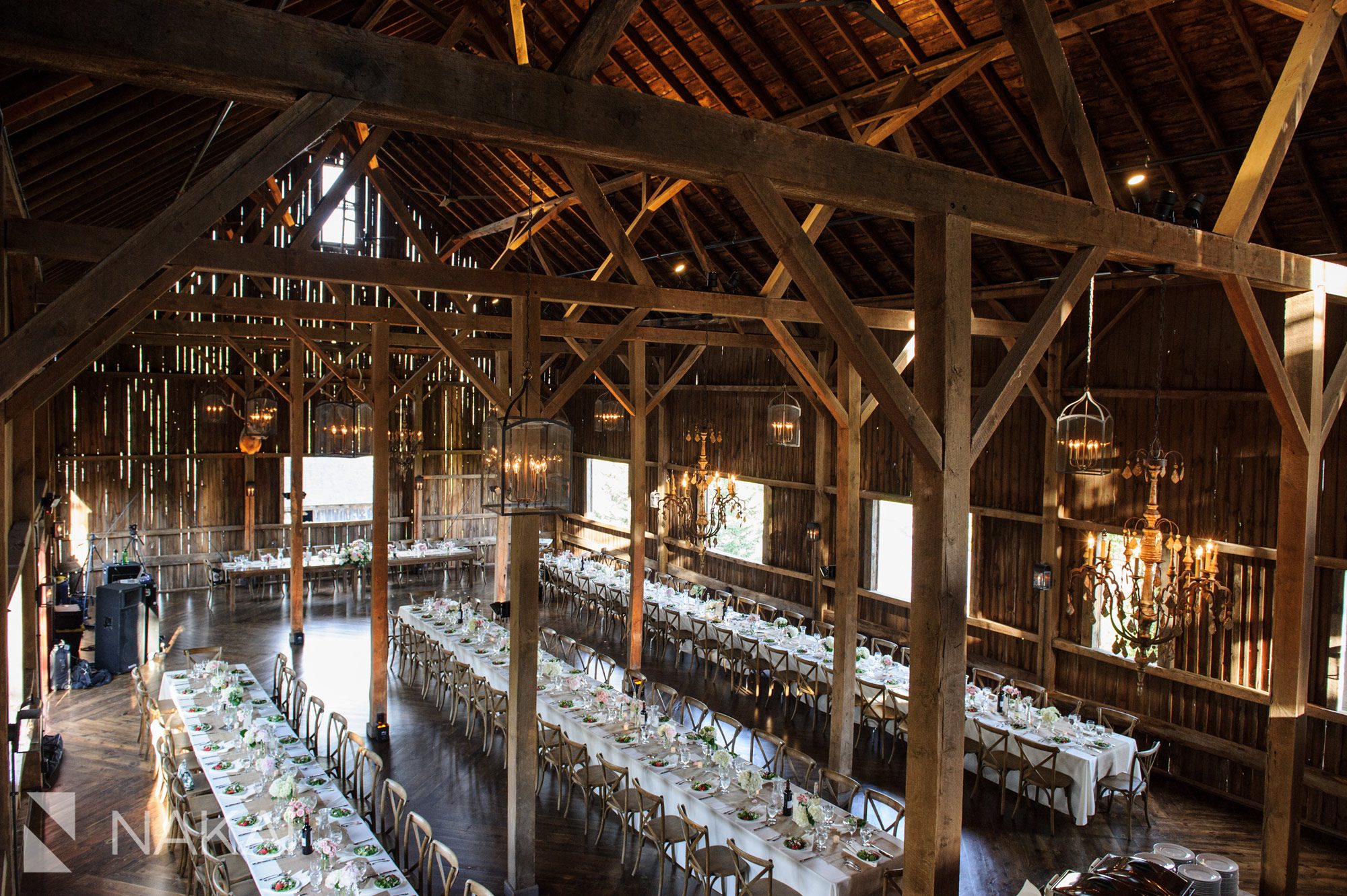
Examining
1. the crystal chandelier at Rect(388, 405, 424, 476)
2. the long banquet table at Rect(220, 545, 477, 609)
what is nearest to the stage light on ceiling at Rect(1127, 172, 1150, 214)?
the long banquet table at Rect(220, 545, 477, 609)

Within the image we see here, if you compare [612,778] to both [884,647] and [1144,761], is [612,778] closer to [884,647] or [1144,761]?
[1144,761]

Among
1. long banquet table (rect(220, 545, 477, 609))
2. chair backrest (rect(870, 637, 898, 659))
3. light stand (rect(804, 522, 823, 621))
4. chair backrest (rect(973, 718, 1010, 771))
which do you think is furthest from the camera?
long banquet table (rect(220, 545, 477, 609))

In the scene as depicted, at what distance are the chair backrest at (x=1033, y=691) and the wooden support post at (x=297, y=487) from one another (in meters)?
10.9

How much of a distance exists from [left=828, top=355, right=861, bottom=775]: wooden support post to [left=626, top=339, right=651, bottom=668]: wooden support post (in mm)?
4032

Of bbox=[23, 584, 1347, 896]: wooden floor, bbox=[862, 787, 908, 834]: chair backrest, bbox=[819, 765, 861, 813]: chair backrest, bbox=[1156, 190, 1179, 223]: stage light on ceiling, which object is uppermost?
bbox=[1156, 190, 1179, 223]: stage light on ceiling

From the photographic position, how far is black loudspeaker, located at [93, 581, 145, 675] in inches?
511

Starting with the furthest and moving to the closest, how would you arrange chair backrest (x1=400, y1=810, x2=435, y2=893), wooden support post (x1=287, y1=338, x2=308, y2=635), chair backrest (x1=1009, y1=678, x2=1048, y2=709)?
wooden support post (x1=287, y1=338, x2=308, y2=635) < chair backrest (x1=1009, y1=678, x2=1048, y2=709) < chair backrest (x1=400, y1=810, x2=435, y2=893)

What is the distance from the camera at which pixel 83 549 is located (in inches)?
671

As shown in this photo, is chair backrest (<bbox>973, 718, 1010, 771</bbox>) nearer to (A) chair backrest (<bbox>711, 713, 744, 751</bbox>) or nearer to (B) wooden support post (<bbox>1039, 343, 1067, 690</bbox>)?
(B) wooden support post (<bbox>1039, 343, 1067, 690</bbox>)

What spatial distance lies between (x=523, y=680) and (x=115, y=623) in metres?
9.41

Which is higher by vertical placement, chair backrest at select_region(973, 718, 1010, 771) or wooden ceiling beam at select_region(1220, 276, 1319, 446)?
wooden ceiling beam at select_region(1220, 276, 1319, 446)

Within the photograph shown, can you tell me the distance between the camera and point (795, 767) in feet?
31.5

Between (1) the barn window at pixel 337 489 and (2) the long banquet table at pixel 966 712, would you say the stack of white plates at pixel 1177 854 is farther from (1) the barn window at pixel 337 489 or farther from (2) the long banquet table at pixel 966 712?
(1) the barn window at pixel 337 489

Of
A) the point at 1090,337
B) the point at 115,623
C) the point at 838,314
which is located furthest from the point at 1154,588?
the point at 115,623
